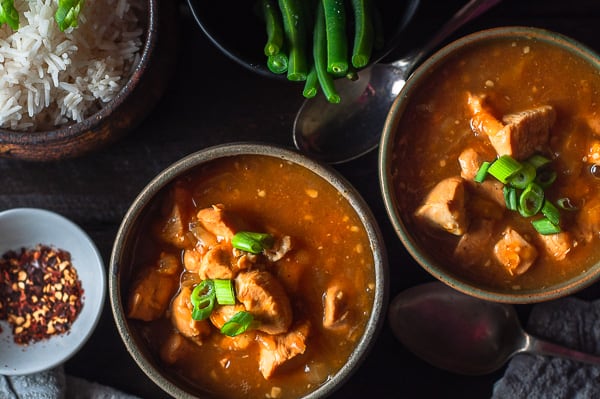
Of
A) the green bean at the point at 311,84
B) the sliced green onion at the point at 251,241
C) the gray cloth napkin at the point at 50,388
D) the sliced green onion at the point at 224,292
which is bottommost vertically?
the gray cloth napkin at the point at 50,388

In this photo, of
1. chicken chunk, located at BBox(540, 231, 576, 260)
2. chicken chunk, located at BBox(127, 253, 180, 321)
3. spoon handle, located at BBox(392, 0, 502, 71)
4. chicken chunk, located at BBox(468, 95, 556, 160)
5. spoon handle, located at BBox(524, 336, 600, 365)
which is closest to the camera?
chicken chunk, located at BBox(468, 95, 556, 160)

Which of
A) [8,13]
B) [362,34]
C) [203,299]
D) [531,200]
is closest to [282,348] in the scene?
[203,299]

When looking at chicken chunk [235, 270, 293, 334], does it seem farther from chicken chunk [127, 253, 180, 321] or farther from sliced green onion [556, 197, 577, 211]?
sliced green onion [556, 197, 577, 211]

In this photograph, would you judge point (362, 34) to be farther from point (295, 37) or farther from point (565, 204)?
point (565, 204)

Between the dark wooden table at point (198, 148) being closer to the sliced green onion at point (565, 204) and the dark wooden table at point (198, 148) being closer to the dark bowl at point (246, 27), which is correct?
the dark bowl at point (246, 27)

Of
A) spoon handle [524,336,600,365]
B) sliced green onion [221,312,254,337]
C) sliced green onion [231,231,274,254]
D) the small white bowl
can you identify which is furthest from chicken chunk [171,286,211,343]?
spoon handle [524,336,600,365]

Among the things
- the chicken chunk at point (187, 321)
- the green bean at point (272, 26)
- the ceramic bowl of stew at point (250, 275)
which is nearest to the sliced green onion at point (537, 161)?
the ceramic bowl of stew at point (250, 275)
